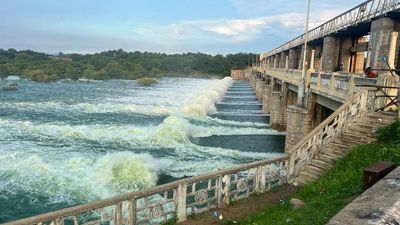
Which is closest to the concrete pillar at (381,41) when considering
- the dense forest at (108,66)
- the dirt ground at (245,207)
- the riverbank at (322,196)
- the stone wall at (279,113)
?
the riverbank at (322,196)

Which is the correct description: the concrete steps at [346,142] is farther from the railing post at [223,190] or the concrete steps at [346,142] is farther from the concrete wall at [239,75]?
the concrete wall at [239,75]

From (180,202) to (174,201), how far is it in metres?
0.14

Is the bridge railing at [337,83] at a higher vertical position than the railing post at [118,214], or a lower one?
higher

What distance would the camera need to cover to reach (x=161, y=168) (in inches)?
698

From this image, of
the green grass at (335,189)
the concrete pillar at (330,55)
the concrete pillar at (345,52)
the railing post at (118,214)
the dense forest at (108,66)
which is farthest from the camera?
the dense forest at (108,66)

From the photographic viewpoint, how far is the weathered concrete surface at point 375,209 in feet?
14.3

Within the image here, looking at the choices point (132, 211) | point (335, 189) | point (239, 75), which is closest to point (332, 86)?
point (335, 189)

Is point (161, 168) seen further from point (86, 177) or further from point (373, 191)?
point (373, 191)

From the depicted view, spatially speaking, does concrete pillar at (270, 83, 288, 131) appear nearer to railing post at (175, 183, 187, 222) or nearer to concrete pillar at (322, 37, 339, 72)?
concrete pillar at (322, 37, 339, 72)

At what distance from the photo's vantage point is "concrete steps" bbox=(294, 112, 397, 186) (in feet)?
33.5

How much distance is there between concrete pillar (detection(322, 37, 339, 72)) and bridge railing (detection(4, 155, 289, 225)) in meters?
22.0

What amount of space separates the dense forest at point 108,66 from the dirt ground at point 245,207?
4228 inches

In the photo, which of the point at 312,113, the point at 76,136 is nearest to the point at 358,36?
the point at 312,113

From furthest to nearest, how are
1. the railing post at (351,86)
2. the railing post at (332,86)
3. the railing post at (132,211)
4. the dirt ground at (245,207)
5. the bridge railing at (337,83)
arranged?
1. the railing post at (332,86)
2. the railing post at (351,86)
3. the bridge railing at (337,83)
4. the dirt ground at (245,207)
5. the railing post at (132,211)
